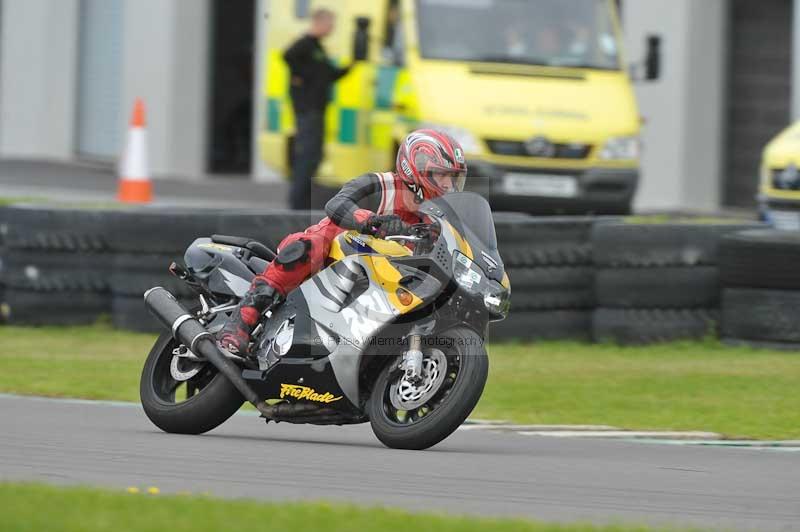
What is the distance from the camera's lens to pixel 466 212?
7441 millimetres

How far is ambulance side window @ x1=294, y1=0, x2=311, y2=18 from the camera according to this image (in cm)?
1720

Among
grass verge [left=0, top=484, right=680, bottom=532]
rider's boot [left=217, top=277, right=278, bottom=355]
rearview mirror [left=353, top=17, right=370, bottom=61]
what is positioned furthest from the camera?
rearview mirror [left=353, top=17, right=370, bottom=61]

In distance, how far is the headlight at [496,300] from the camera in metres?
7.21

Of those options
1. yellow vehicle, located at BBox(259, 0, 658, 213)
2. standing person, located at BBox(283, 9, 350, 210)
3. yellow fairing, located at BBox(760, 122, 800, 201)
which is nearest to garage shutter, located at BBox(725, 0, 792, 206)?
yellow vehicle, located at BBox(259, 0, 658, 213)

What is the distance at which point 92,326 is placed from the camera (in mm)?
12242

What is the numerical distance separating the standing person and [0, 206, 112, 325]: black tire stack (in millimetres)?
3983

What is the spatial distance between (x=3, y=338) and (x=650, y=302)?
413cm

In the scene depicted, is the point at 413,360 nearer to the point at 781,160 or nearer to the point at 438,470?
the point at 438,470

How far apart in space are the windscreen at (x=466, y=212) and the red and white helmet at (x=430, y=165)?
0.08 meters

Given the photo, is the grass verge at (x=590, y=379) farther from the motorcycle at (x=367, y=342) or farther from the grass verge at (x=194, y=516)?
the grass verge at (x=194, y=516)

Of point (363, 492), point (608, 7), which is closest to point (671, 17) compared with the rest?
point (608, 7)

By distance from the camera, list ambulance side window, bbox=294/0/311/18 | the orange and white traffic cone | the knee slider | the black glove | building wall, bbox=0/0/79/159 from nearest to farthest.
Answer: the black glove → the knee slider → ambulance side window, bbox=294/0/311/18 → the orange and white traffic cone → building wall, bbox=0/0/79/159

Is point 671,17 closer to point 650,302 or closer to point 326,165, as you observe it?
point 326,165

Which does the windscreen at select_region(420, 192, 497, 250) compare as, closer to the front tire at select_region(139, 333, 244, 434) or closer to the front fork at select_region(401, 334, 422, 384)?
the front fork at select_region(401, 334, 422, 384)
